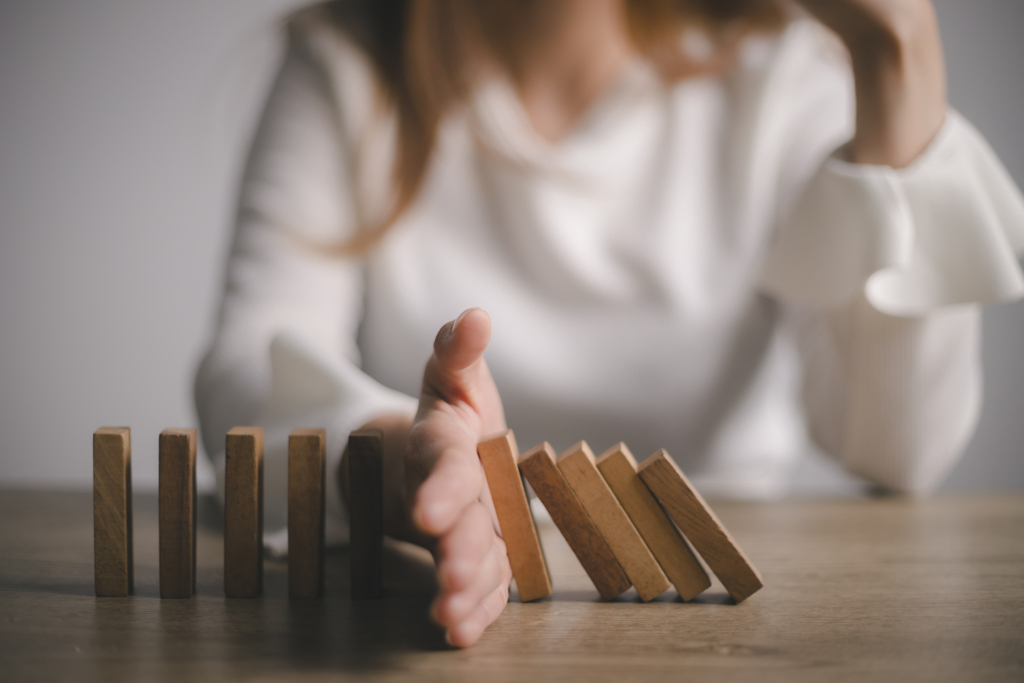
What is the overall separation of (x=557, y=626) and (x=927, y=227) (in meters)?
0.56

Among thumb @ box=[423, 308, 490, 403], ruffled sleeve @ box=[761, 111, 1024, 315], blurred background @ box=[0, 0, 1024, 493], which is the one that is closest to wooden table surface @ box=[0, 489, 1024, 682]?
thumb @ box=[423, 308, 490, 403]

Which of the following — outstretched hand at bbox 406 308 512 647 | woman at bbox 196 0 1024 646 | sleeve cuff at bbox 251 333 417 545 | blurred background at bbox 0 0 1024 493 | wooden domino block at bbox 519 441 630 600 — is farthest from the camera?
blurred background at bbox 0 0 1024 493

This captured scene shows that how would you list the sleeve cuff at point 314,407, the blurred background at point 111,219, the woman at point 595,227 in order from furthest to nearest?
the blurred background at point 111,219, the woman at point 595,227, the sleeve cuff at point 314,407

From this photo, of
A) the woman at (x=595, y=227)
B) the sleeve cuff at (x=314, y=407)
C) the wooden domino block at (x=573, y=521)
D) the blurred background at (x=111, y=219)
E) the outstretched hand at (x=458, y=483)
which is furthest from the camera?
the blurred background at (x=111, y=219)

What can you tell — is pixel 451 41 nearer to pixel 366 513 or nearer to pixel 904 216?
pixel 904 216

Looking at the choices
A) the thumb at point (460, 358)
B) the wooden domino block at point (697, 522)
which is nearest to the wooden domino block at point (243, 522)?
the thumb at point (460, 358)

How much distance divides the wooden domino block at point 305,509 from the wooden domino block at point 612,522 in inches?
6.1

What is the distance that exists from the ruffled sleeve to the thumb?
0.45 metres

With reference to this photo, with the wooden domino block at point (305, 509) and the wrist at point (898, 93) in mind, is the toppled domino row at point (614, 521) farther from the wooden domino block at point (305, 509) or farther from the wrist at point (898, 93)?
the wrist at point (898, 93)

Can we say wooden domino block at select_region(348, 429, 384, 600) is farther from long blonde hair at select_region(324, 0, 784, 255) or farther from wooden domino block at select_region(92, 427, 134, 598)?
long blonde hair at select_region(324, 0, 784, 255)

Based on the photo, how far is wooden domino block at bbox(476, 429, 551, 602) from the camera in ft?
1.34

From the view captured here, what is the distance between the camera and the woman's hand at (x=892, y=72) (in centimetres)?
61

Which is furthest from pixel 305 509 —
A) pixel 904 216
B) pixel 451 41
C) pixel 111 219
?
pixel 111 219

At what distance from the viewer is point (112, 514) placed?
435 millimetres
